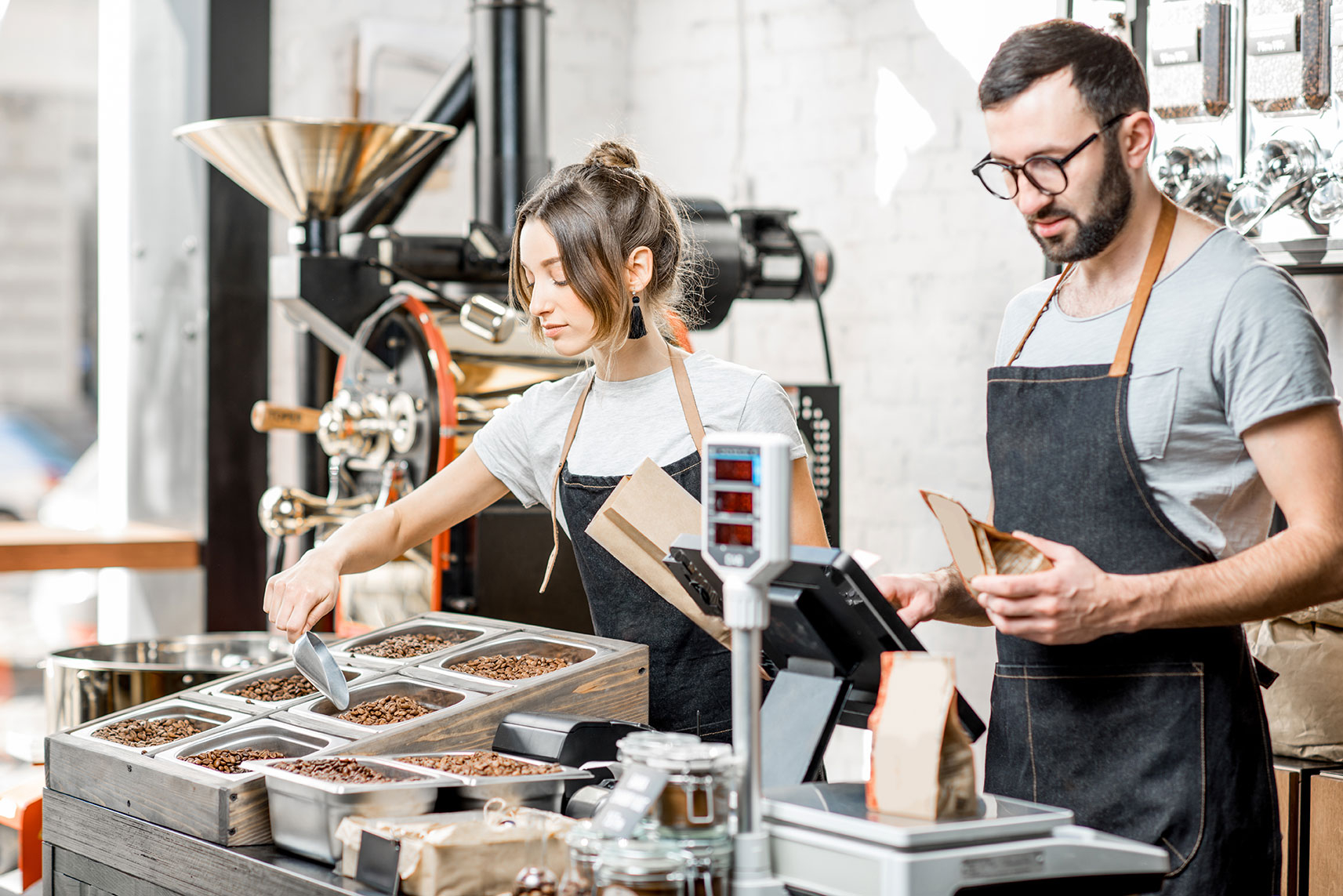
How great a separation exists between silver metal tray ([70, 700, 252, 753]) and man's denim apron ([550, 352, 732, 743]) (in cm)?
52

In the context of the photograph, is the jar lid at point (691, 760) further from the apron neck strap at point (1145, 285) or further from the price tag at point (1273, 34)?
the price tag at point (1273, 34)

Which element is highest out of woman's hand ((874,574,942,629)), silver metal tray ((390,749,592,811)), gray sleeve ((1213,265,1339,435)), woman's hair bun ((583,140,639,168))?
woman's hair bun ((583,140,639,168))

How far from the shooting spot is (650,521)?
5.21ft

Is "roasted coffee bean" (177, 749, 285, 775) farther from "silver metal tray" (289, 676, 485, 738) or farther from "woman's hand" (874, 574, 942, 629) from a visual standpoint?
"woman's hand" (874, 574, 942, 629)

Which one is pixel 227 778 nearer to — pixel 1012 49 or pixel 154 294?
pixel 1012 49

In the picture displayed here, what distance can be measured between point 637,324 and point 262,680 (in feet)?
2.39

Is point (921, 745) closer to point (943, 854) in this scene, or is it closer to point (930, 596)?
point (943, 854)

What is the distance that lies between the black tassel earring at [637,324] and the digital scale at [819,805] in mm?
747

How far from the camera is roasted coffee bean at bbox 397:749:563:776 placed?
1.48 m

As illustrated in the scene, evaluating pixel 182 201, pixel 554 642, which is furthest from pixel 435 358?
pixel 182 201

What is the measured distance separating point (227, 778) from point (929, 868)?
2.71 feet

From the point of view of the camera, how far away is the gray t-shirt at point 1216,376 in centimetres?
150

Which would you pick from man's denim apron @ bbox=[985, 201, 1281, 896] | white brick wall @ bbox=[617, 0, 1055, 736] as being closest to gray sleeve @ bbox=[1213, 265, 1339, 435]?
man's denim apron @ bbox=[985, 201, 1281, 896]

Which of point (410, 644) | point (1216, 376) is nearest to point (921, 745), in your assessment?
point (1216, 376)
